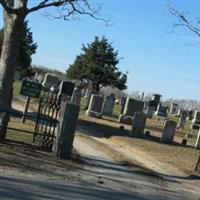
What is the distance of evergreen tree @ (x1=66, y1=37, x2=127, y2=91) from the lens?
5625 cm

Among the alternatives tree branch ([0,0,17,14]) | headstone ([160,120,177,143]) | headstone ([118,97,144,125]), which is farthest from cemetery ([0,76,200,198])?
headstone ([118,97,144,125])

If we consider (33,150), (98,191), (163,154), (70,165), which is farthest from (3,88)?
(163,154)

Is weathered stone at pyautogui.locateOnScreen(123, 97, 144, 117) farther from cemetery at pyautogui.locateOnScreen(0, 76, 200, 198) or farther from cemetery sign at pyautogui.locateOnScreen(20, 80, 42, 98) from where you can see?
cemetery sign at pyautogui.locateOnScreen(20, 80, 42, 98)

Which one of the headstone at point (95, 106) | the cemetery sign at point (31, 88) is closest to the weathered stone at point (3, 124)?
the cemetery sign at point (31, 88)

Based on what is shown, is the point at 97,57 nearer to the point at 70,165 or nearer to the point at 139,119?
the point at 139,119

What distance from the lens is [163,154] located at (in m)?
22.1

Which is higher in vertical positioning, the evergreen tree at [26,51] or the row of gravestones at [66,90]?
the evergreen tree at [26,51]

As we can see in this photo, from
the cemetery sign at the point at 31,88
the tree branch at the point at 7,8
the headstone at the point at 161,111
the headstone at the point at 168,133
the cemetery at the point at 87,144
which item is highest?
the tree branch at the point at 7,8

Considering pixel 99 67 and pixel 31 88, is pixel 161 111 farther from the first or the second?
pixel 31 88

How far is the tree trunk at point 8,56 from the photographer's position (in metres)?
16.1

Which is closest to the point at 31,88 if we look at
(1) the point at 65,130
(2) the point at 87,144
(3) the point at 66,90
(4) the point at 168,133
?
(2) the point at 87,144

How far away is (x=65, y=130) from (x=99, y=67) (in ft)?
136

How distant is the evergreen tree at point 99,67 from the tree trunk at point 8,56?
130 feet

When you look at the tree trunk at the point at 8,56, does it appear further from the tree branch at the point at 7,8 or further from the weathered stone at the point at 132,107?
the weathered stone at the point at 132,107
